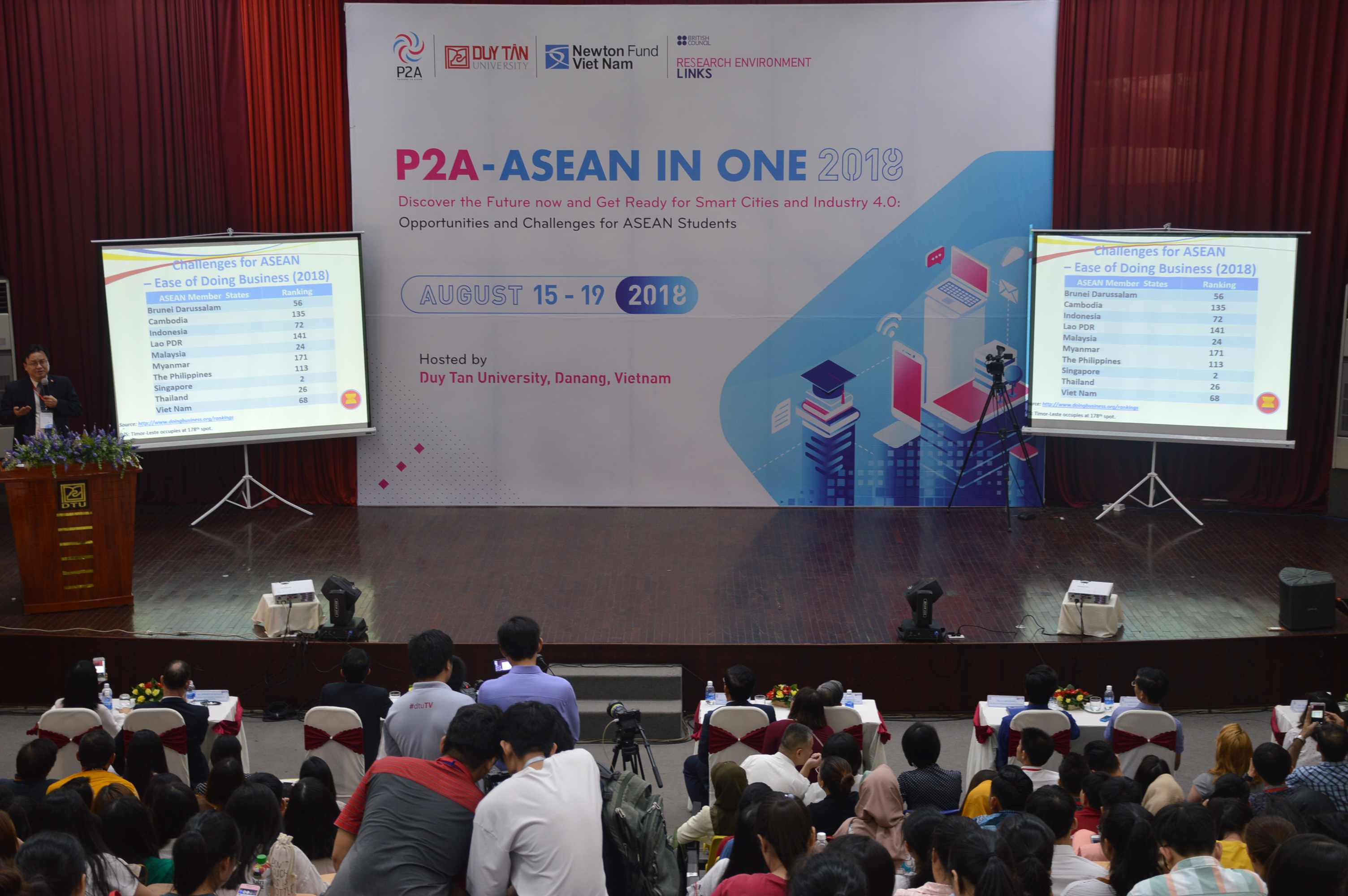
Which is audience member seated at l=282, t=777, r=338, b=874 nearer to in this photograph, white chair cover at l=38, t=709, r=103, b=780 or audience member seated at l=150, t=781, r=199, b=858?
audience member seated at l=150, t=781, r=199, b=858

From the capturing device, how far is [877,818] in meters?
3.84

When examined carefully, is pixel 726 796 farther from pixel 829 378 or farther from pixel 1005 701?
pixel 829 378

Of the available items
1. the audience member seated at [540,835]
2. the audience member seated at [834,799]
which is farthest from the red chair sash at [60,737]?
the audience member seated at [834,799]

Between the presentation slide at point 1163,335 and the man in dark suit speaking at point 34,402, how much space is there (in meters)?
6.82

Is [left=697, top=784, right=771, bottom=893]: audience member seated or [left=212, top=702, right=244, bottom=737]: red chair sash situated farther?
[left=212, top=702, right=244, bottom=737]: red chair sash

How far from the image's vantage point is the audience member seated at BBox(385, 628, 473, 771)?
402 centimetres

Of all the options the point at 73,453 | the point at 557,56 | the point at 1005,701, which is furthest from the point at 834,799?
the point at 557,56

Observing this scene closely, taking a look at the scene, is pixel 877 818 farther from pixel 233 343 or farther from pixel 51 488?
pixel 233 343

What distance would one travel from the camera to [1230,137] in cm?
955

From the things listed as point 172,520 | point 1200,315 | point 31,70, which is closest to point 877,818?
point 1200,315

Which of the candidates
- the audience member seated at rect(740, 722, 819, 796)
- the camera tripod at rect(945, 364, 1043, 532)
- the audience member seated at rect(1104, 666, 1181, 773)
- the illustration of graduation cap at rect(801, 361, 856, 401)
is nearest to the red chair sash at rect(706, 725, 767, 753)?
the audience member seated at rect(740, 722, 819, 796)

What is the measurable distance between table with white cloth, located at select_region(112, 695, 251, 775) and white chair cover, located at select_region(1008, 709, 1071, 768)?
3322 millimetres

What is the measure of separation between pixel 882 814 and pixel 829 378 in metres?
6.24

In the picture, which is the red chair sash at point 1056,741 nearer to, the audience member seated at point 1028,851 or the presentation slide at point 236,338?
the audience member seated at point 1028,851
